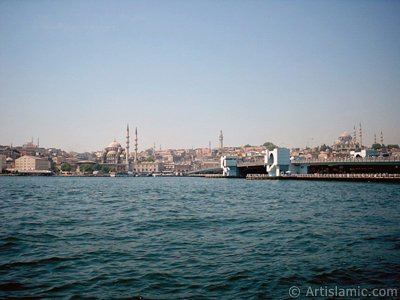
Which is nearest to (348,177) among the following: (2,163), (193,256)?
(193,256)

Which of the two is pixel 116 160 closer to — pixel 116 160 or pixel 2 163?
pixel 116 160

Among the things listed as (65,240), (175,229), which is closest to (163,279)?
(65,240)

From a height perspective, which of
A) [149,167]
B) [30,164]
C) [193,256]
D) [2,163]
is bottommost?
[193,256]

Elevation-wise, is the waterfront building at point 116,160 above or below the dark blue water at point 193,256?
above

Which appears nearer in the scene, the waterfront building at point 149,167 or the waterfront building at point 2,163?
the waterfront building at point 2,163

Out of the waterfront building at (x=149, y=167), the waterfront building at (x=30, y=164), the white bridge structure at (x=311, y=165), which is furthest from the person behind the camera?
the waterfront building at (x=149, y=167)

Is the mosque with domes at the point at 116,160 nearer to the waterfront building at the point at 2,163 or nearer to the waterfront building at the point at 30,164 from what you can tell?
the waterfront building at the point at 30,164

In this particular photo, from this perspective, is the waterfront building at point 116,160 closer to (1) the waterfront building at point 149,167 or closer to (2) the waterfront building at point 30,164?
(1) the waterfront building at point 149,167

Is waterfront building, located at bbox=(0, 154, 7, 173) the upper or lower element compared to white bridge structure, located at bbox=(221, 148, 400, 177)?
upper

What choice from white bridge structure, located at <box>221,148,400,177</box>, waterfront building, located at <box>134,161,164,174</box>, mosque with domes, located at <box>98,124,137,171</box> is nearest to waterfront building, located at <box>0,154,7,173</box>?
mosque with domes, located at <box>98,124,137,171</box>

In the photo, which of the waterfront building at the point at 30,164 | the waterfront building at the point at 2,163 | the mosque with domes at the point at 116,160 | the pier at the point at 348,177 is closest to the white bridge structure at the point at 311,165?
the pier at the point at 348,177

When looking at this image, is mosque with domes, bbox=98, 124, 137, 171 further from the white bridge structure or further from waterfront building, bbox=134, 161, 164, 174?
the white bridge structure

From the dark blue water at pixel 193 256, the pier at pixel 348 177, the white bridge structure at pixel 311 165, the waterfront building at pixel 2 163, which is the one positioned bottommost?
the pier at pixel 348 177

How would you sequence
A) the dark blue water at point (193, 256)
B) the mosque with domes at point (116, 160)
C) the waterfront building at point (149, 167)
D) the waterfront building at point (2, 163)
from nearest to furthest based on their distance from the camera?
the dark blue water at point (193, 256) → the waterfront building at point (2, 163) → the mosque with domes at point (116, 160) → the waterfront building at point (149, 167)
